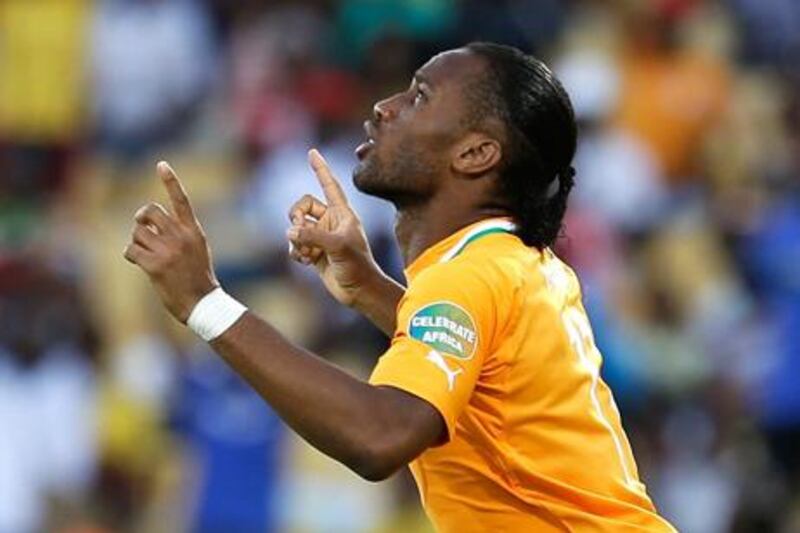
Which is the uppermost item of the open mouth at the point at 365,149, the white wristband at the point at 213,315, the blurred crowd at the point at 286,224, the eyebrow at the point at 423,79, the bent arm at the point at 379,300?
the eyebrow at the point at 423,79

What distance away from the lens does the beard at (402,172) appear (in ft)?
16.4

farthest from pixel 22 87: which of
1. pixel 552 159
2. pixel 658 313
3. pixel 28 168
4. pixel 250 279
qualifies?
pixel 552 159

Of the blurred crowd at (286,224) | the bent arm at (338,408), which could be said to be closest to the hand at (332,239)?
the bent arm at (338,408)

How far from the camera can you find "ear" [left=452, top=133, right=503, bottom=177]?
16.3 feet

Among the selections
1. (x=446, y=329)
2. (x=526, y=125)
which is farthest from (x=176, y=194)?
(x=526, y=125)

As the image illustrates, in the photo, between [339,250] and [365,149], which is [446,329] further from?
[339,250]

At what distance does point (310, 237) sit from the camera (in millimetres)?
5070

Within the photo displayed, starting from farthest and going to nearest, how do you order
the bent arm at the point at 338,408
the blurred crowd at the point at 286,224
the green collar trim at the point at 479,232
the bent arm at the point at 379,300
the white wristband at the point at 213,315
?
1. the blurred crowd at the point at 286,224
2. the bent arm at the point at 379,300
3. the green collar trim at the point at 479,232
4. the white wristband at the point at 213,315
5. the bent arm at the point at 338,408

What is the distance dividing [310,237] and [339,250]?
0.22 metres

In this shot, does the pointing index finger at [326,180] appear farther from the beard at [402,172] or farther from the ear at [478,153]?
the ear at [478,153]

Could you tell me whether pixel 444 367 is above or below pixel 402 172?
below

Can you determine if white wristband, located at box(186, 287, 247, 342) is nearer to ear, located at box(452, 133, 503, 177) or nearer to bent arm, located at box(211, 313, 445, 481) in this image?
bent arm, located at box(211, 313, 445, 481)

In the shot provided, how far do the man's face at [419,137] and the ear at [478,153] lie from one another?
0.02 metres

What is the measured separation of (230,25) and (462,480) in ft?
25.8
